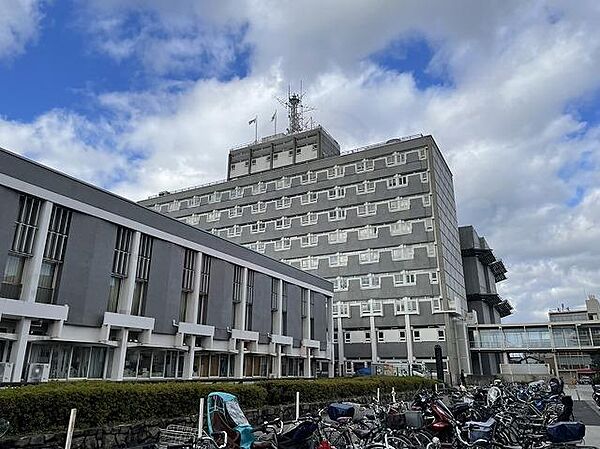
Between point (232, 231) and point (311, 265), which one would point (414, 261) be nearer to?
point (311, 265)

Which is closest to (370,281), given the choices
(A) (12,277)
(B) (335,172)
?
(B) (335,172)

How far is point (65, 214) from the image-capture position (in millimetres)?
20109

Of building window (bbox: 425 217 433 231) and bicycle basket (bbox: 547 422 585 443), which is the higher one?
building window (bbox: 425 217 433 231)

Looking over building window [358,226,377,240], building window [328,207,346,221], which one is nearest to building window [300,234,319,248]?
building window [328,207,346,221]

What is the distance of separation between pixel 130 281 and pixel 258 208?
113 feet

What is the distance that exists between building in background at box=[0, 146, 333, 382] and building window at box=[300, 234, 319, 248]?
58.1ft

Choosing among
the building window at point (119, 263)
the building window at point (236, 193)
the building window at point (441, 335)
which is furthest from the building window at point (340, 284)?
the building window at point (119, 263)

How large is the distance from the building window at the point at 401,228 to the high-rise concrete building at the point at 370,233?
10cm

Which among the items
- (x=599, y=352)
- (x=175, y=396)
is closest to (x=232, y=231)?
(x=599, y=352)

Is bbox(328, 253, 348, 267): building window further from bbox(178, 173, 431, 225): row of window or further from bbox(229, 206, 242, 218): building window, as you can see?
bbox(229, 206, 242, 218): building window

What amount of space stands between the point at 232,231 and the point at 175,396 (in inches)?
1819

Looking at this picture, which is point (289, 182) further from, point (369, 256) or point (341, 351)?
point (341, 351)

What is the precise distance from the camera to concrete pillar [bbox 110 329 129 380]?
20.7 meters

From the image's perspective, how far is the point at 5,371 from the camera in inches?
660
